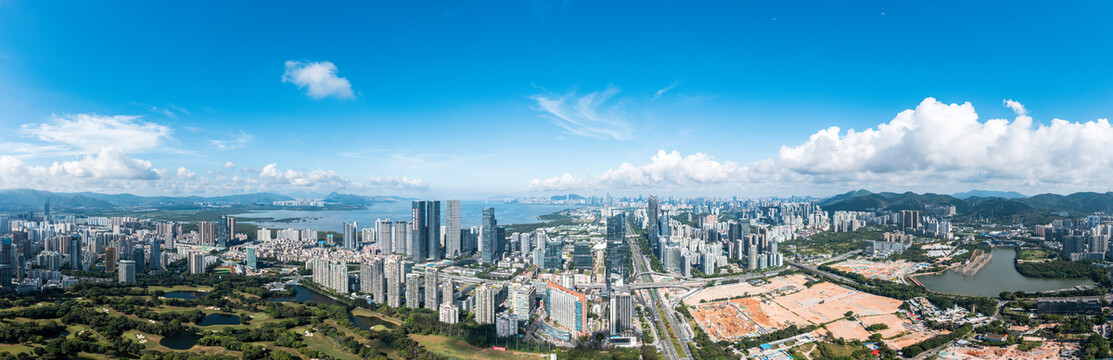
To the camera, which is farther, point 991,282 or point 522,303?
point 991,282

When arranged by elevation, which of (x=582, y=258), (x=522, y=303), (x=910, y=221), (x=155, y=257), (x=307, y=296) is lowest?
(x=307, y=296)

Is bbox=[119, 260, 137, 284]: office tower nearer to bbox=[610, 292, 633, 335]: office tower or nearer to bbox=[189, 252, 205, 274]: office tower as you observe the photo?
bbox=[189, 252, 205, 274]: office tower

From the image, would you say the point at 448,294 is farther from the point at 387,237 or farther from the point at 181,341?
the point at 387,237

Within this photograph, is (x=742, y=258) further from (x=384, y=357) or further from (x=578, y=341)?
(x=384, y=357)

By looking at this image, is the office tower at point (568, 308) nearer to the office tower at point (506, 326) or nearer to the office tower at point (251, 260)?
the office tower at point (506, 326)

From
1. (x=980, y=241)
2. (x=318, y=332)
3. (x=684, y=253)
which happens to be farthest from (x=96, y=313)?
(x=980, y=241)

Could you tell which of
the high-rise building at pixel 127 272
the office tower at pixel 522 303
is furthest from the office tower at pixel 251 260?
the office tower at pixel 522 303

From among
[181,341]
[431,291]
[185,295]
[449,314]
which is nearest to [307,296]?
[185,295]
